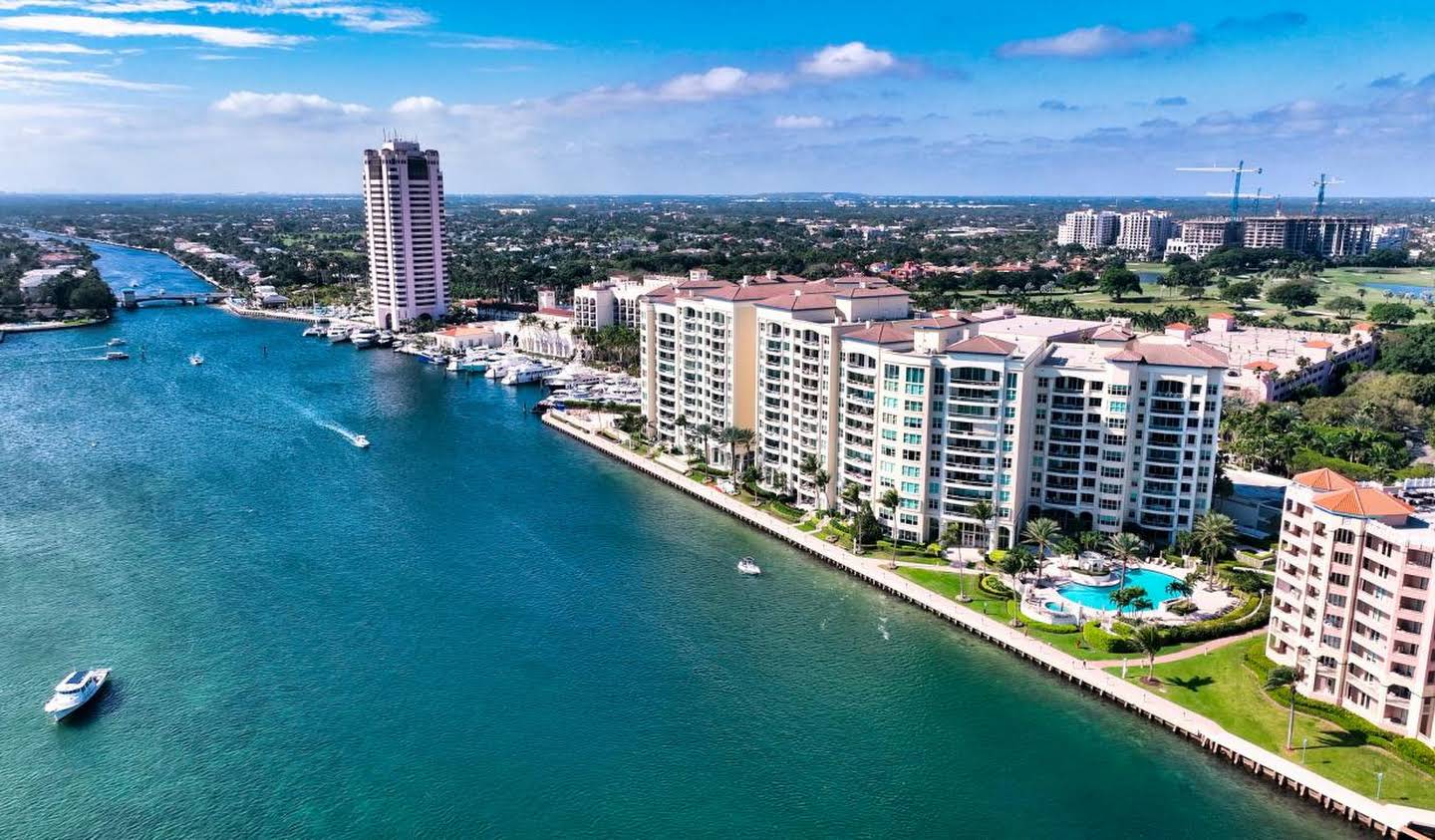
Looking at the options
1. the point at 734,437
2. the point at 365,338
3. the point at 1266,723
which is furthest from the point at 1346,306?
the point at 365,338

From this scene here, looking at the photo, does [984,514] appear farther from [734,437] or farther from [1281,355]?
[1281,355]

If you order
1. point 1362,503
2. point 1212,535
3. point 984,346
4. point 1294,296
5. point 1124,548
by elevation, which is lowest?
point 1124,548

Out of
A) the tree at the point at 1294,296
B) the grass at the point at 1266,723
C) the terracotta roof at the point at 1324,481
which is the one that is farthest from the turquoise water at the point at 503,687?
the tree at the point at 1294,296

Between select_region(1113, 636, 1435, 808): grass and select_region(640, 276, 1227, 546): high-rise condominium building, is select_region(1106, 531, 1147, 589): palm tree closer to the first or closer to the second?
select_region(640, 276, 1227, 546): high-rise condominium building

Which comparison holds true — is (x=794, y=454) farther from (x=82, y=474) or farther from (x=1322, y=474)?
(x=82, y=474)

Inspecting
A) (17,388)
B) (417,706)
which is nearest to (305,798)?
(417,706)

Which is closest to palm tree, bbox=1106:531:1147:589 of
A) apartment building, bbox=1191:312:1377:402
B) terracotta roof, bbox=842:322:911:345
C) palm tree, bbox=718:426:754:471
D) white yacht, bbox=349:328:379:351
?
terracotta roof, bbox=842:322:911:345

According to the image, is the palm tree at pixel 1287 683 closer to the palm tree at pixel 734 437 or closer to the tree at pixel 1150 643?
the tree at pixel 1150 643
